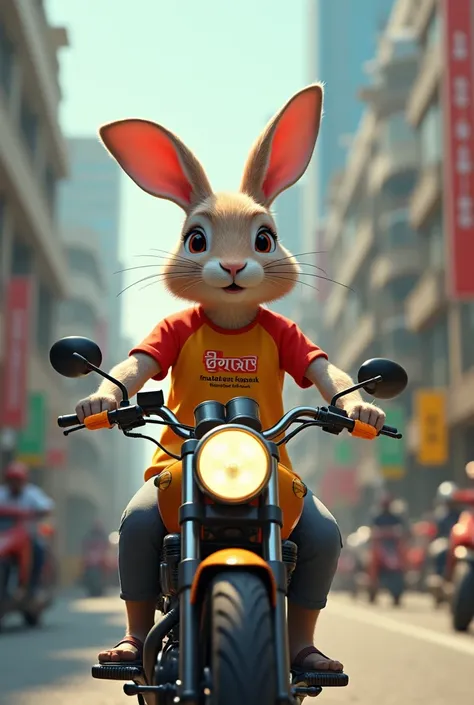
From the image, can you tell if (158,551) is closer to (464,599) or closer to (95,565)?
(464,599)

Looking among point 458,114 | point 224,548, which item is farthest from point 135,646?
point 458,114

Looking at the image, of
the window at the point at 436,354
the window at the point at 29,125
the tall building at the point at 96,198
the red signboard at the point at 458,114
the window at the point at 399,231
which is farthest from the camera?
the tall building at the point at 96,198

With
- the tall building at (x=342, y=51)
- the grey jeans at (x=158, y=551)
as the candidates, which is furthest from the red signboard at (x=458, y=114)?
the tall building at (x=342, y=51)

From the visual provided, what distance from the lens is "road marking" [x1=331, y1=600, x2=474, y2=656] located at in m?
9.63

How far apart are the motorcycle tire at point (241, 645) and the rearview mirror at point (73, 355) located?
0.99 metres

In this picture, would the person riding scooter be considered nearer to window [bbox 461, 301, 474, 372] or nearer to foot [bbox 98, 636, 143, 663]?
window [bbox 461, 301, 474, 372]

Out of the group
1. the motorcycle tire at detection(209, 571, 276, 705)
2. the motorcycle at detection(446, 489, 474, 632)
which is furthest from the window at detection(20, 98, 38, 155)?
the motorcycle tire at detection(209, 571, 276, 705)

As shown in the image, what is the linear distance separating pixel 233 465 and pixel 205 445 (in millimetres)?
102

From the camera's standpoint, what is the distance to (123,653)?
3854 mm

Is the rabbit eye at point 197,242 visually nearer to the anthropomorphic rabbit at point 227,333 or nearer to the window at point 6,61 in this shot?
the anthropomorphic rabbit at point 227,333

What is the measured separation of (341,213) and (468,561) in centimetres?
5193

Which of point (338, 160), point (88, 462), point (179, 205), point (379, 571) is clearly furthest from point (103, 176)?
point (179, 205)

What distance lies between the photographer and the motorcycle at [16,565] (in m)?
12.2

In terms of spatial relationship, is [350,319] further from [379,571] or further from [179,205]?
[179,205]
